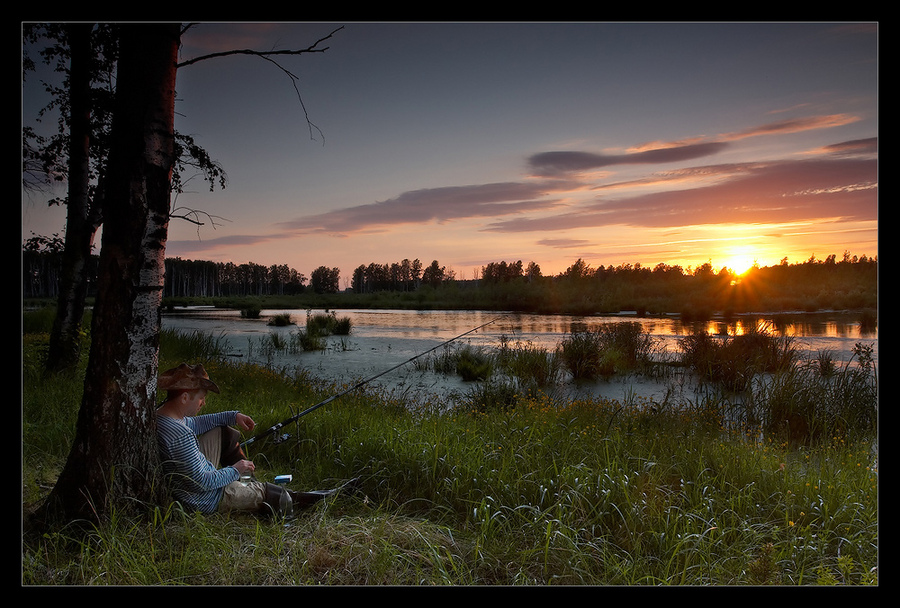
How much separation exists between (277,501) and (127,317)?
143 cm

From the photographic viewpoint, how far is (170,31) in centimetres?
293

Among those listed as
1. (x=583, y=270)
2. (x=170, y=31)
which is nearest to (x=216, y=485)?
(x=170, y=31)

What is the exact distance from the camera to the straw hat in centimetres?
290

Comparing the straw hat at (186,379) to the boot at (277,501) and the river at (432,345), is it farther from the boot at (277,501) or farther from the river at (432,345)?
the river at (432,345)

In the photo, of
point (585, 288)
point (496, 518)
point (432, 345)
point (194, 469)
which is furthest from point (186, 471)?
point (585, 288)

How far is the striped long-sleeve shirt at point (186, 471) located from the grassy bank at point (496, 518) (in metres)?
0.09

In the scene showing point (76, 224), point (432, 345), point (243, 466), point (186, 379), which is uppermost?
point (76, 224)

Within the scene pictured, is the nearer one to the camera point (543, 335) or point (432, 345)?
point (432, 345)

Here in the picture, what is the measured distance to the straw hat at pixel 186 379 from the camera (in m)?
2.90

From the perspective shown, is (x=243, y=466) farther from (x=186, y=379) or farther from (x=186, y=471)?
(x=186, y=379)

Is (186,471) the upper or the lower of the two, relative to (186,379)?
lower

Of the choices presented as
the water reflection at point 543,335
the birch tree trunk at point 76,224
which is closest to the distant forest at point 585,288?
the water reflection at point 543,335

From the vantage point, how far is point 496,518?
3.19m

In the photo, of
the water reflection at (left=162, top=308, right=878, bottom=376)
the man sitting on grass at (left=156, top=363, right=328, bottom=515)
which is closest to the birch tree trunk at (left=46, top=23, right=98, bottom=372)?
the man sitting on grass at (left=156, top=363, right=328, bottom=515)
